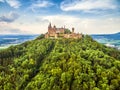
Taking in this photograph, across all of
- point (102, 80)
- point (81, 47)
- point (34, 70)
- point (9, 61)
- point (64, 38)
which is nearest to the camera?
point (102, 80)

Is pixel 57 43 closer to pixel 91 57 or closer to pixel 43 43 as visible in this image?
pixel 43 43

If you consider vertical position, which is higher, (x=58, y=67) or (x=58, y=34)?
(x=58, y=34)

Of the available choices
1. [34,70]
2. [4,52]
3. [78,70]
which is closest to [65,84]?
[78,70]

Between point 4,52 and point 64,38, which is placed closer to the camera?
point 4,52

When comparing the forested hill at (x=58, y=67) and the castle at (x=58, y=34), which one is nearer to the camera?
the forested hill at (x=58, y=67)

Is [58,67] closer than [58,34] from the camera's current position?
Yes

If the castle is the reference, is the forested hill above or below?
below

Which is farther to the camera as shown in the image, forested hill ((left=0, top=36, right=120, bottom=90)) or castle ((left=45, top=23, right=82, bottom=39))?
castle ((left=45, top=23, right=82, bottom=39))

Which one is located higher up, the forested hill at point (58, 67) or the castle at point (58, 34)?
the castle at point (58, 34)
